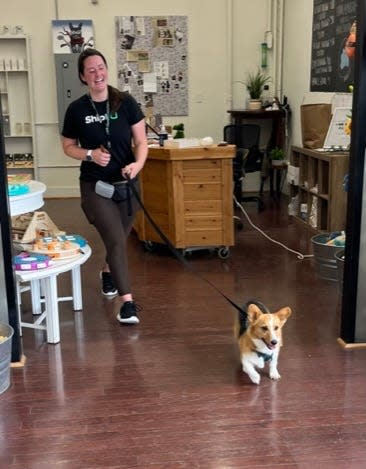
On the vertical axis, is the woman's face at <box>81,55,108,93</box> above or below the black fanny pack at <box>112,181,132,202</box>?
above

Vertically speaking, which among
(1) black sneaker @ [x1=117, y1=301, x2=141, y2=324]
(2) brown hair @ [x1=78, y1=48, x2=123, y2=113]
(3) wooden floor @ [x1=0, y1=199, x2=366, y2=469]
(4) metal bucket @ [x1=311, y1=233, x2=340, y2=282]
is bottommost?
(3) wooden floor @ [x1=0, y1=199, x2=366, y2=469]

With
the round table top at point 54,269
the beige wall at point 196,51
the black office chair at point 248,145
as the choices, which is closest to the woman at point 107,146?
the round table top at point 54,269

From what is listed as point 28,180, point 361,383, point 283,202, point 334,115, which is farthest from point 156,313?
point 283,202

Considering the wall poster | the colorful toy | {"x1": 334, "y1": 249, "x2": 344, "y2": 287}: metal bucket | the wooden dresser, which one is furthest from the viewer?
the wall poster

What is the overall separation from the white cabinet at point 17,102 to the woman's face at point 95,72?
4.36m

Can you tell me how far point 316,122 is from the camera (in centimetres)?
530

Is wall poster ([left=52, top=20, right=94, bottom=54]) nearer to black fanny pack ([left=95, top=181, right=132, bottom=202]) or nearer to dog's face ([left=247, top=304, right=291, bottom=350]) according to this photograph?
black fanny pack ([left=95, top=181, right=132, bottom=202])

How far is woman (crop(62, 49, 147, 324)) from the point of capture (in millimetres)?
3098

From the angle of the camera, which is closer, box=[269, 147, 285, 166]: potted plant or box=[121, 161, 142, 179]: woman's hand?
box=[121, 161, 142, 179]: woman's hand

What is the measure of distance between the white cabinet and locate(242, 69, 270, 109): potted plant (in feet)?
9.00

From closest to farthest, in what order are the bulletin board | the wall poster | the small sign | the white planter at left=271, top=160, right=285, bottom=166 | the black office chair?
the small sign → the black office chair → the white planter at left=271, top=160, right=285, bottom=166 → the wall poster → the bulletin board

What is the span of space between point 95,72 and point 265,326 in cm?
159

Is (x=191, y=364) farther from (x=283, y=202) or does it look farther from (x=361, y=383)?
(x=283, y=202)

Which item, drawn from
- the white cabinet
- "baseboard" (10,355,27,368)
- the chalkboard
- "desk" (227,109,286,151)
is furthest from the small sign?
the white cabinet
